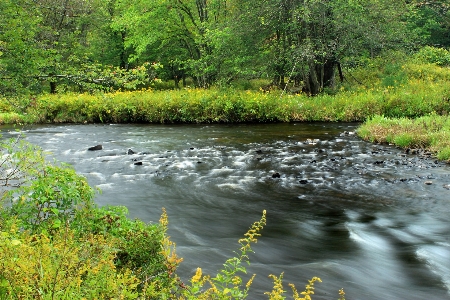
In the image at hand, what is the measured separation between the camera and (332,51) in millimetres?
21312

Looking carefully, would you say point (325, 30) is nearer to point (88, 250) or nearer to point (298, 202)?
point (298, 202)

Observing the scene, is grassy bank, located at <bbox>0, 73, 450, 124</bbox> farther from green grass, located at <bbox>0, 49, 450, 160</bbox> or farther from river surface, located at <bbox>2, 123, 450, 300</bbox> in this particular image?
river surface, located at <bbox>2, 123, 450, 300</bbox>

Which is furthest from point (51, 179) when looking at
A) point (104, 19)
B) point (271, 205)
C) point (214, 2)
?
point (104, 19)

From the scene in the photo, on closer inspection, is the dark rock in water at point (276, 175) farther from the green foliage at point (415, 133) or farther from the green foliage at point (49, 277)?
the green foliage at point (49, 277)

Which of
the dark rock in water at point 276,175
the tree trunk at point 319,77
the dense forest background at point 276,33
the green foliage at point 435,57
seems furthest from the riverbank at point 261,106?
the green foliage at point 435,57

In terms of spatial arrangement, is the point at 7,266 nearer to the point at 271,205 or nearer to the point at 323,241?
the point at 323,241

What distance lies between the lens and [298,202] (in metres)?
8.36

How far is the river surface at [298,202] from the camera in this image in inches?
217

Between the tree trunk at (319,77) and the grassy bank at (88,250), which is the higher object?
the tree trunk at (319,77)

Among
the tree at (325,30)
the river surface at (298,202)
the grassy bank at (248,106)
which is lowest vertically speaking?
the river surface at (298,202)

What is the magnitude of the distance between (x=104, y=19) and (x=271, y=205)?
30.9 meters

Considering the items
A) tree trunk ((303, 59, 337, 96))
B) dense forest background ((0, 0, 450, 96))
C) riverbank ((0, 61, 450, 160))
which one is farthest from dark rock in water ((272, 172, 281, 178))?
tree trunk ((303, 59, 337, 96))

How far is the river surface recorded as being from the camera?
5.52 m

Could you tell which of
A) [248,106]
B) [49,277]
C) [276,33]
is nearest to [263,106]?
[248,106]
